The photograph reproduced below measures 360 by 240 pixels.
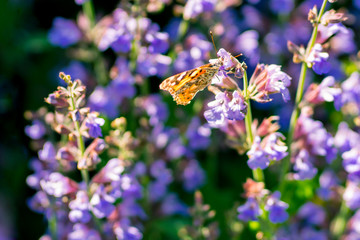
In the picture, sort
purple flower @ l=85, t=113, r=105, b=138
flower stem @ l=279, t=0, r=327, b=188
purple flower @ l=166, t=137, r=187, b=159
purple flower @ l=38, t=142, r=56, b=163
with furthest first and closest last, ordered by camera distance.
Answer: purple flower @ l=166, t=137, r=187, b=159, purple flower @ l=38, t=142, r=56, b=163, flower stem @ l=279, t=0, r=327, b=188, purple flower @ l=85, t=113, r=105, b=138

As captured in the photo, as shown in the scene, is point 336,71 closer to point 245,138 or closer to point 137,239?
point 245,138

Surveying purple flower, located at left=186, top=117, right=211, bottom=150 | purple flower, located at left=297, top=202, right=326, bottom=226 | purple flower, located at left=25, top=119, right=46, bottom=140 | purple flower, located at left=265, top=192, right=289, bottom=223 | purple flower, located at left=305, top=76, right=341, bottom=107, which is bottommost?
purple flower, located at left=297, top=202, right=326, bottom=226

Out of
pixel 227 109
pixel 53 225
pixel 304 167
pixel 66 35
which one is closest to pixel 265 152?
pixel 227 109

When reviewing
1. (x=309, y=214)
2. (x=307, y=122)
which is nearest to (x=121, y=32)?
(x=307, y=122)

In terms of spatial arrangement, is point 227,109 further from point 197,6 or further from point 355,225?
point 355,225

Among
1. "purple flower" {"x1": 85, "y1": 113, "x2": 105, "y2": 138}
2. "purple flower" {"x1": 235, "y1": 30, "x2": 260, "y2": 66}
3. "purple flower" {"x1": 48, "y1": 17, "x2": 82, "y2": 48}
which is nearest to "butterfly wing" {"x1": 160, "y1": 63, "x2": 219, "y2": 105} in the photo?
"purple flower" {"x1": 85, "y1": 113, "x2": 105, "y2": 138}

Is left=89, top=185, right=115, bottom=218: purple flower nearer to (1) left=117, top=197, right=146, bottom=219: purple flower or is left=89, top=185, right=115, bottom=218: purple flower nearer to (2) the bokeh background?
(1) left=117, top=197, right=146, bottom=219: purple flower
